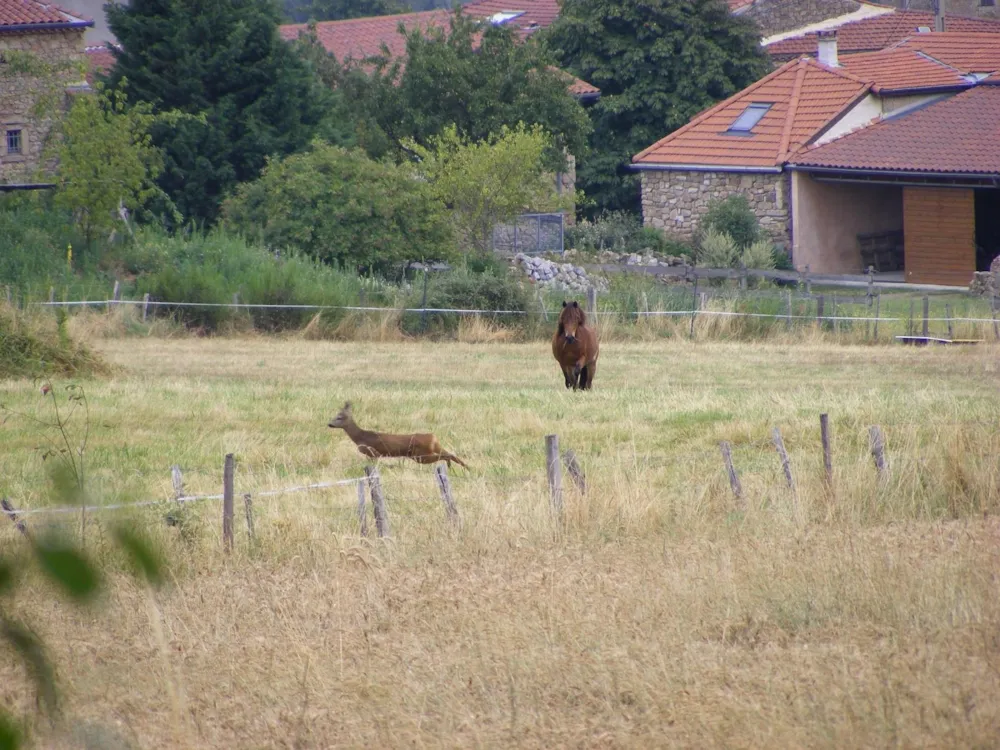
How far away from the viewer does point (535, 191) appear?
3500 cm

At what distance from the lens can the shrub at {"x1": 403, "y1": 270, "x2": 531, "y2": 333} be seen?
84.0 feet

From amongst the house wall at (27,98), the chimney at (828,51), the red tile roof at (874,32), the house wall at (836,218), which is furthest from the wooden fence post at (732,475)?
the red tile roof at (874,32)

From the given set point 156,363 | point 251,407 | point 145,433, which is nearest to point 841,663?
point 145,433

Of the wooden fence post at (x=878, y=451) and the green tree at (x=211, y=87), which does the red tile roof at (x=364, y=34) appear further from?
the wooden fence post at (x=878, y=451)

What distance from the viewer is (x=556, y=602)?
23.0ft

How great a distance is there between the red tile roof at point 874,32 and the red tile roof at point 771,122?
41.5 ft

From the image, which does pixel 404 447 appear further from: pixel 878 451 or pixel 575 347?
pixel 575 347

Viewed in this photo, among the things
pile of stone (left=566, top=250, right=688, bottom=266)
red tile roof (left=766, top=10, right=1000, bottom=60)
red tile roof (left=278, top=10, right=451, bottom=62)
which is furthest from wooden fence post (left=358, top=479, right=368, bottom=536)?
red tile roof (left=766, top=10, right=1000, bottom=60)

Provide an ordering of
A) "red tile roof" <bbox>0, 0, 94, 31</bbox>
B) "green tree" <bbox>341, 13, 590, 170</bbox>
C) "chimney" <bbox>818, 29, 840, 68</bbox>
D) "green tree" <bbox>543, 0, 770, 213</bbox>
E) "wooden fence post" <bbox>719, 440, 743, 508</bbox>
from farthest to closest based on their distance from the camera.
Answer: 1. "green tree" <bbox>543, 0, 770, 213</bbox>
2. "chimney" <bbox>818, 29, 840, 68</bbox>
3. "green tree" <bbox>341, 13, 590, 170</bbox>
4. "red tile roof" <bbox>0, 0, 94, 31</bbox>
5. "wooden fence post" <bbox>719, 440, 743, 508</bbox>

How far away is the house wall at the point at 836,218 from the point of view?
1515 inches

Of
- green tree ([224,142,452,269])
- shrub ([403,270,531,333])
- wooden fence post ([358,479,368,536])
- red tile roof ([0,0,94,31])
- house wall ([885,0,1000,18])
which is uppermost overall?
house wall ([885,0,1000,18])

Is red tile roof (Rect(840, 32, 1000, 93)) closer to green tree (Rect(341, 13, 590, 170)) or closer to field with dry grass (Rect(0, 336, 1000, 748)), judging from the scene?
green tree (Rect(341, 13, 590, 170))

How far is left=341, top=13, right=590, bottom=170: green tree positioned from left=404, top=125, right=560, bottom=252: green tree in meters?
7.23

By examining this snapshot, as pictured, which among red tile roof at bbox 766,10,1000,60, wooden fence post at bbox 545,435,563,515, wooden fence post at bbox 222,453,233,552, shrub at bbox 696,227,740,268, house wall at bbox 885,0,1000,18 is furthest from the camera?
house wall at bbox 885,0,1000,18
